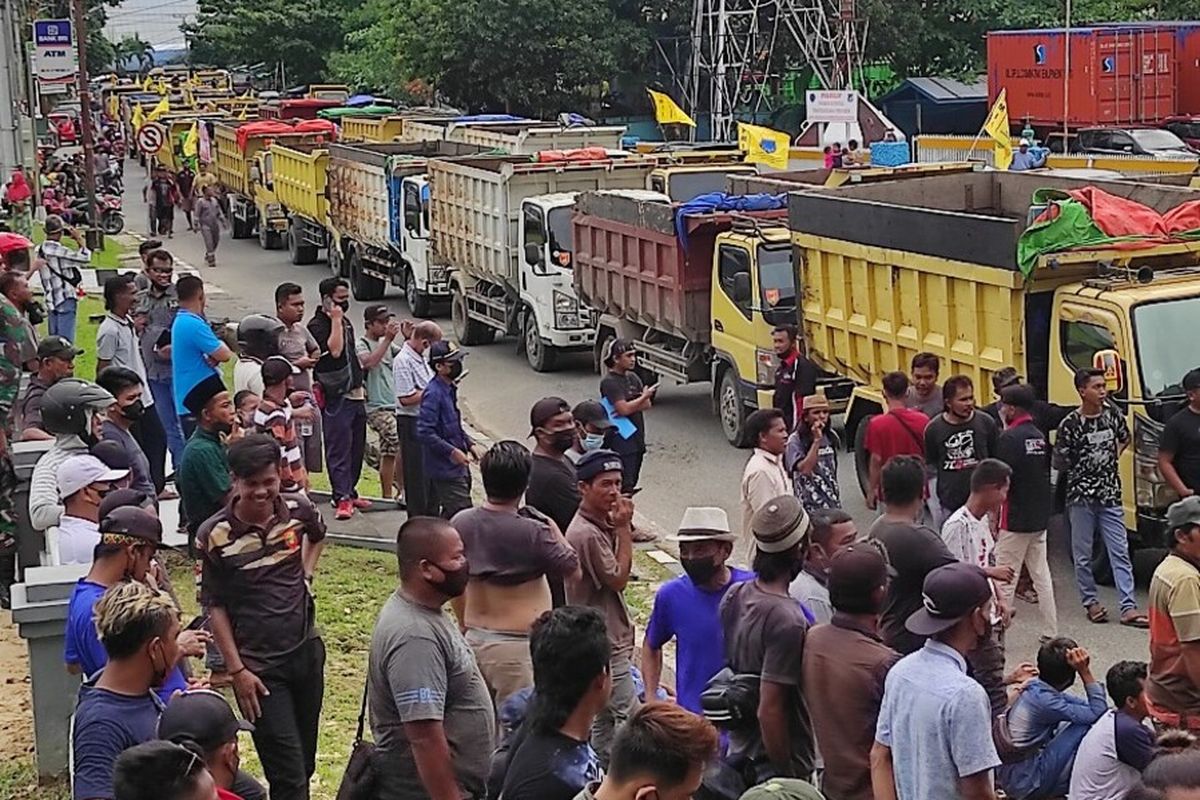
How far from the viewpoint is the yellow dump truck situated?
27969 mm

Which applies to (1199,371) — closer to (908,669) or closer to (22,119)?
(908,669)

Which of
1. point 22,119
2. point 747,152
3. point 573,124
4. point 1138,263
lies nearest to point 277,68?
point 22,119

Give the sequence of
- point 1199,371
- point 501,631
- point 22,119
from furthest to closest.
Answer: point 22,119 → point 1199,371 → point 501,631

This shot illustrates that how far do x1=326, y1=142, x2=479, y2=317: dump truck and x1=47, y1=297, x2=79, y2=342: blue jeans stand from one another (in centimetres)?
712

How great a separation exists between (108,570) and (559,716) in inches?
82.7

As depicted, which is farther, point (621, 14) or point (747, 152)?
point (621, 14)

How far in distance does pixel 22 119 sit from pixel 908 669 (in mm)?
36066

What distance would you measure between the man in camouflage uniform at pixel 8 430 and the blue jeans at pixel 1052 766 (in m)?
5.76

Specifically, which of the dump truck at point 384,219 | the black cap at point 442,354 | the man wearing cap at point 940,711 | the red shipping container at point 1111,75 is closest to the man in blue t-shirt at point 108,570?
the man wearing cap at point 940,711

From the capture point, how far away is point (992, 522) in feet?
29.0

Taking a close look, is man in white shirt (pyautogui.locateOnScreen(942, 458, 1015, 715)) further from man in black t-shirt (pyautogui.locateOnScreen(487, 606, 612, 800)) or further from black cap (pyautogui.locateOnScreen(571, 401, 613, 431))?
man in black t-shirt (pyautogui.locateOnScreen(487, 606, 612, 800))

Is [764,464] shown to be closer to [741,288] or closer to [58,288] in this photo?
[741,288]

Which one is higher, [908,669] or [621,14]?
[621,14]

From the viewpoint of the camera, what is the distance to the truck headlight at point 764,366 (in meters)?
14.7
